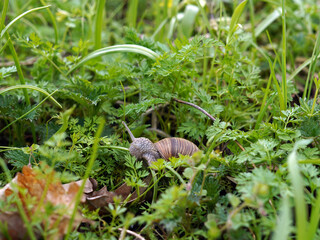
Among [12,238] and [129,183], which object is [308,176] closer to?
[129,183]

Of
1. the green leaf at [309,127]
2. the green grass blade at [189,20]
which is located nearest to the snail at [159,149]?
the green leaf at [309,127]

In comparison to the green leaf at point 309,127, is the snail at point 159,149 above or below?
below

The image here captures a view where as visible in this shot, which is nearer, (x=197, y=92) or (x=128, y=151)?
(x=128, y=151)

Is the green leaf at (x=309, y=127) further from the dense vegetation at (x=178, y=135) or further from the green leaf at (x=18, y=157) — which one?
the green leaf at (x=18, y=157)

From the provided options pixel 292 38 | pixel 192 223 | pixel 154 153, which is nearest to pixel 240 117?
pixel 154 153

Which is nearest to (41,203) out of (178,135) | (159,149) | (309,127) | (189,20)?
(159,149)

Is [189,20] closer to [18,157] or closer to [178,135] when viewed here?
[178,135]

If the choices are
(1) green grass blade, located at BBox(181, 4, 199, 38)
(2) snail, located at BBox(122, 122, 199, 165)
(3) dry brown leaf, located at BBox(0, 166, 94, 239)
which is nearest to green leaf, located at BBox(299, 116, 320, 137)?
(2) snail, located at BBox(122, 122, 199, 165)
